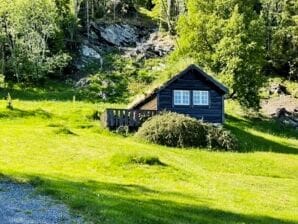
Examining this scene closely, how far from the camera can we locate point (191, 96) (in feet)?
172

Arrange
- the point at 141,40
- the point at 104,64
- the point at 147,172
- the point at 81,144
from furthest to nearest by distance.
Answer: the point at 141,40, the point at 104,64, the point at 81,144, the point at 147,172

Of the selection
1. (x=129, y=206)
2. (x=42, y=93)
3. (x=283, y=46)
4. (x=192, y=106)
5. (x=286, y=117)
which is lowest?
(x=129, y=206)

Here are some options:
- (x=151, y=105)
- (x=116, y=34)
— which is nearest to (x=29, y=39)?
(x=116, y=34)

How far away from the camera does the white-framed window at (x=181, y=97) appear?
51.9m

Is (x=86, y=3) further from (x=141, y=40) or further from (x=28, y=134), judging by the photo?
(x=28, y=134)

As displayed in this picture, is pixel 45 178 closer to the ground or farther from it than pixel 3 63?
closer to the ground

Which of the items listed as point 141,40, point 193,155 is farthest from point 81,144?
point 141,40

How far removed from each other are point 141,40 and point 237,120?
1320 inches

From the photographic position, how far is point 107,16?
99312mm

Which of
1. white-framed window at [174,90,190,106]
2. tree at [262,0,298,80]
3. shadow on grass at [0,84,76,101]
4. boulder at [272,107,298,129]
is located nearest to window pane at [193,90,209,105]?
white-framed window at [174,90,190,106]

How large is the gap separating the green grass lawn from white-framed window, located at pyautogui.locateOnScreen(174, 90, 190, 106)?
596 cm

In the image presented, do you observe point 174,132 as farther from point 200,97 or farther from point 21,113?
point 21,113

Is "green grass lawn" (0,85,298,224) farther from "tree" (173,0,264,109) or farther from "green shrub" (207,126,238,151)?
"tree" (173,0,264,109)

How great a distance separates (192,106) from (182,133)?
8.93 meters
